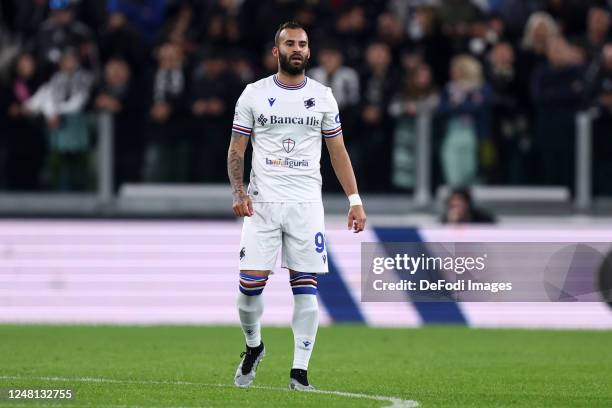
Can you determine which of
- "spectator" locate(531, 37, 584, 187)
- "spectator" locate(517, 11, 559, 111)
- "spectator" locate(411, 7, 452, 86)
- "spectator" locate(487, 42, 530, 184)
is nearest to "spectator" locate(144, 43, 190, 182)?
"spectator" locate(411, 7, 452, 86)

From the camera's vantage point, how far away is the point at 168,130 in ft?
58.7

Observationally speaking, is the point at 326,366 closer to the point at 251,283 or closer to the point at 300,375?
the point at 300,375

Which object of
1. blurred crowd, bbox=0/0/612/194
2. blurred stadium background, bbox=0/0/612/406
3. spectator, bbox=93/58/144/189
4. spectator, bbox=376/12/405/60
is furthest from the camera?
spectator, bbox=376/12/405/60

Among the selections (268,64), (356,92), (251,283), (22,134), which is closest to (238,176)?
(251,283)

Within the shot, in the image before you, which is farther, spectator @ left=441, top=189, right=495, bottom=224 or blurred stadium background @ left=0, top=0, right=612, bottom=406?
spectator @ left=441, top=189, right=495, bottom=224

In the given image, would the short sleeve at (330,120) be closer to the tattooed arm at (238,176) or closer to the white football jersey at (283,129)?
the white football jersey at (283,129)

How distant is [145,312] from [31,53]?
4.24 metres

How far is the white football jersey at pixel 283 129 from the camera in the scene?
9.78 meters

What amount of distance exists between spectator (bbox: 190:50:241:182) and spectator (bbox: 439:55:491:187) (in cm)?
257

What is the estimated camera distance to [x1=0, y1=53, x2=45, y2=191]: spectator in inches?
709

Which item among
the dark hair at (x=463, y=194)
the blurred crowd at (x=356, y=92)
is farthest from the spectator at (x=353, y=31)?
the dark hair at (x=463, y=194)

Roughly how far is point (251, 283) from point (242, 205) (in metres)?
0.55

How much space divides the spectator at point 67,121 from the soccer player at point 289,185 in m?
8.42

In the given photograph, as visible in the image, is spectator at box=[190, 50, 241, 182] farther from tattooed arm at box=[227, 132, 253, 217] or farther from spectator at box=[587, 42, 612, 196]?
tattooed arm at box=[227, 132, 253, 217]
